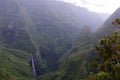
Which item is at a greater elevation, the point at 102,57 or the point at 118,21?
the point at 118,21

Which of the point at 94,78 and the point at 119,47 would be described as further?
the point at 94,78

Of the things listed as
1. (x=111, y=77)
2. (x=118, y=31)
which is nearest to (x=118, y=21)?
(x=118, y=31)

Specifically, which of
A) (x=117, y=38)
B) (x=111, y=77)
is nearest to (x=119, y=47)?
(x=117, y=38)

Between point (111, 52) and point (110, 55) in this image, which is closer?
point (110, 55)

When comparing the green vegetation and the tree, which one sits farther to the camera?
the tree

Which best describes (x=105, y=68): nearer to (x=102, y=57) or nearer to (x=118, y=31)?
(x=102, y=57)

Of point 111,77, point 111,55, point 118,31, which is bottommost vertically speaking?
point 111,77

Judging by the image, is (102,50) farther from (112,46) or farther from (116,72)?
(116,72)

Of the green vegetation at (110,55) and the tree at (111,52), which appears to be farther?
the tree at (111,52)

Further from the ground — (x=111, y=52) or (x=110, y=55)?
(x=111, y=52)
